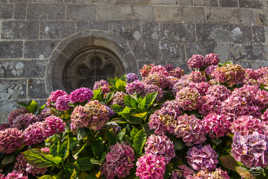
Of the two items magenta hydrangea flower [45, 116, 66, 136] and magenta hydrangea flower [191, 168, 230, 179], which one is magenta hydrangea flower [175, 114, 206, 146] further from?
magenta hydrangea flower [45, 116, 66, 136]

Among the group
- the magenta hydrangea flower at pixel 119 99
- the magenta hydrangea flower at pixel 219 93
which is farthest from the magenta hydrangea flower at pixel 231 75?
the magenta hydrangea flower at pixel 119 99

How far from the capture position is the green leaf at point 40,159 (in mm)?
959

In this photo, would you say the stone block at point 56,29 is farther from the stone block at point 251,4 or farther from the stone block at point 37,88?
the stone block at point 251,4

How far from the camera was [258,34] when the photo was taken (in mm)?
4039

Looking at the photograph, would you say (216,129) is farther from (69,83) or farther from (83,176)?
(69,83)

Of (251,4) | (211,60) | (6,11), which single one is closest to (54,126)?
(211,60)

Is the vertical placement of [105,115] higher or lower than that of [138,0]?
lower

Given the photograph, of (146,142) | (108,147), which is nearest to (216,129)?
(146,142)

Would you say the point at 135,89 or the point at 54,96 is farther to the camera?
the point at 54,96

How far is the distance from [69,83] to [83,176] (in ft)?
9.94

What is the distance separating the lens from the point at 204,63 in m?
1.77

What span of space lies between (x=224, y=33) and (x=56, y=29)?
2.97 metres

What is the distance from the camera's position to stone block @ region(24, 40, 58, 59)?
141 inches

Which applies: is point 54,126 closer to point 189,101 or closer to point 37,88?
point 189,101
